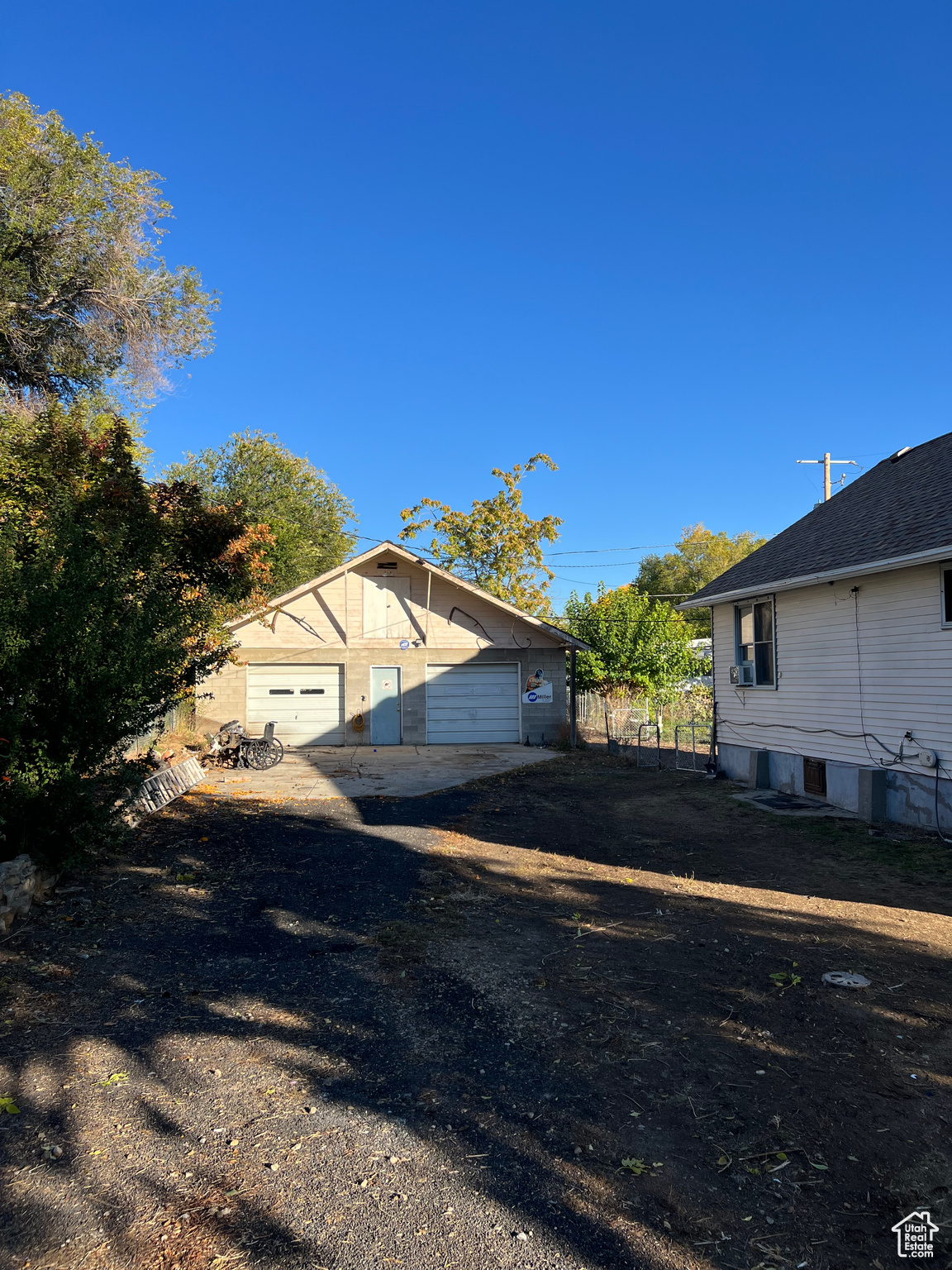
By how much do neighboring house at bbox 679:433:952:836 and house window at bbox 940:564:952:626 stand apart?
1cm

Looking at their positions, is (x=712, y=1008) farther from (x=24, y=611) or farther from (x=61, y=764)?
(x=24, y=611)

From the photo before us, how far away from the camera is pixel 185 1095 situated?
3561 mm

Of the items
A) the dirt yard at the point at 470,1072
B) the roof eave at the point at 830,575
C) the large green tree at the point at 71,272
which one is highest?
the large green tree at the point at 71,272

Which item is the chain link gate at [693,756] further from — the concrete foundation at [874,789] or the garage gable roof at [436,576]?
the garage gable roof at [436,576]

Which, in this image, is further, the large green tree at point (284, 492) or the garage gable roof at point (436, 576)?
the large green tree at point (284, 492)

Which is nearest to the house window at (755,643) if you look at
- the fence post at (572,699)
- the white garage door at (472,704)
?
the fence post at (572,699)

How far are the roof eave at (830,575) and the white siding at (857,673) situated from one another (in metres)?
0.31

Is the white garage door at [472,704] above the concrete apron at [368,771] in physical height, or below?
above

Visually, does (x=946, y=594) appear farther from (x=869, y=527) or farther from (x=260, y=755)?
(x=260, y=755)

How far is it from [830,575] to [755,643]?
338 centimetres

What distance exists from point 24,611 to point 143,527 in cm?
285

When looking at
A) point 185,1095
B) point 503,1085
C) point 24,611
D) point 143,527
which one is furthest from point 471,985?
point 143,527

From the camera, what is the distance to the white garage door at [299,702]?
20766 millimetres

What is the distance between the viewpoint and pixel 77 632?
6.38m
